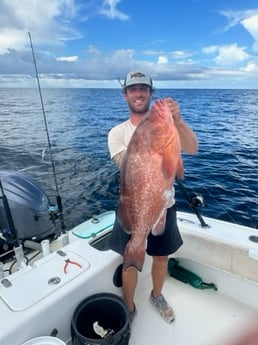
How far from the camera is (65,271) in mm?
2082

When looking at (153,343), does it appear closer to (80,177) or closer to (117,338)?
(117,338)

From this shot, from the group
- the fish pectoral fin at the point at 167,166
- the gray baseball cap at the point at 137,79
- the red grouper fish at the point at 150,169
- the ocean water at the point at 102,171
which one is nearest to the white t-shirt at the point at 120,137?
the gray baseball cap at the point at 137,79

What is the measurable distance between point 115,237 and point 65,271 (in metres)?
0.45

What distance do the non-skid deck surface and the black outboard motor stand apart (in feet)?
3.92

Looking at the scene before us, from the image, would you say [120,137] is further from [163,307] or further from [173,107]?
[163,307]

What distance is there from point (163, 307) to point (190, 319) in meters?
0.25

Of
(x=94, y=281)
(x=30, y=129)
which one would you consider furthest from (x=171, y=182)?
(x=30, y=129)

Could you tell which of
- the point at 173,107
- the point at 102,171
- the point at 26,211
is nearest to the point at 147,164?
the point at 173,107

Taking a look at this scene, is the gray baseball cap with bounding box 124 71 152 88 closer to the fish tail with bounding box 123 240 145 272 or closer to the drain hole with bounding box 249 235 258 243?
the fish tail with bounding box 123 240 145 272

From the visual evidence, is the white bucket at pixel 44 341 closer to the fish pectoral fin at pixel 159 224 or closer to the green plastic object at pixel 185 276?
the fish pectoral fin at pixel 159 224

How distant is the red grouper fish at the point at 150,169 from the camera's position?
141 centimetres

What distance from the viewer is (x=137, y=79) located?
6.20ft

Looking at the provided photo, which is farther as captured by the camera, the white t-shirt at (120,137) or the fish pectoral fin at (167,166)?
the white t-shirt at (120,137)

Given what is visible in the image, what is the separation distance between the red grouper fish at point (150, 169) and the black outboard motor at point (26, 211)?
1.56 meters
